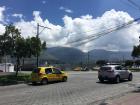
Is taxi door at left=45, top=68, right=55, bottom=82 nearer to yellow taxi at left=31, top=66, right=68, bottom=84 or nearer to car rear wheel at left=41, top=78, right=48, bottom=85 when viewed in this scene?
yellow taxi at left=31, top=66, right=68, bottom=84

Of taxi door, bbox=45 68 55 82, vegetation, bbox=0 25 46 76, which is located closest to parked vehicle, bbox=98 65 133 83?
taxi door, bbox=45 68 55 82

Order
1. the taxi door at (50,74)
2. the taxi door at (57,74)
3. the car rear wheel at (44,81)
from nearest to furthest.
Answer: the car rear wheel at (44,81) < the taxi door at (50,74) < the taxi door at (57,74)

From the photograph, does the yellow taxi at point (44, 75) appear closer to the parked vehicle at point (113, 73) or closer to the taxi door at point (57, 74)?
the taxi door at point (57, 74)

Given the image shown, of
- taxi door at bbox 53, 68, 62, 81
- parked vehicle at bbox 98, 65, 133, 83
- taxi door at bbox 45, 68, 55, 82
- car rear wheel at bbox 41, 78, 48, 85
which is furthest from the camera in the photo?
parked vehicle at bbox 98, 65, 133, 83

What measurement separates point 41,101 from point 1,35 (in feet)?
64.6

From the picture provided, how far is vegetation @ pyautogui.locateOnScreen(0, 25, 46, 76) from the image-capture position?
36.6 m

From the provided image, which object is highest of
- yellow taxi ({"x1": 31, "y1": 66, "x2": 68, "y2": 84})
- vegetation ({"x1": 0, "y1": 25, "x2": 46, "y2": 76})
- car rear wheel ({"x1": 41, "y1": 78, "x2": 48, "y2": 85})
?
vegetation ({"x1": 0, "y1": 25, "x2": 46, "y2": 76})

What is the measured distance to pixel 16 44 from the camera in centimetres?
3672

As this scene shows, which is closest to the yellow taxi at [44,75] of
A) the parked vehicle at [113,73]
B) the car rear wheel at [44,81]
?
the car rear wheel at [44,81]

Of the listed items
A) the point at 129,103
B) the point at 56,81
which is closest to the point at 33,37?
the point at 56,81

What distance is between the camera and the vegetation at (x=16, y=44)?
36647 mm

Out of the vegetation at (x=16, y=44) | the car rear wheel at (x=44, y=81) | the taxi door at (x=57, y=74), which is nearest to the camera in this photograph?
the car rear wheel at (x=44, y=81)

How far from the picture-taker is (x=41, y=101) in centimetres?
1814

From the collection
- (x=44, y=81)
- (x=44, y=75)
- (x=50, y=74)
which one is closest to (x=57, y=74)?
(x=50, y=74)
